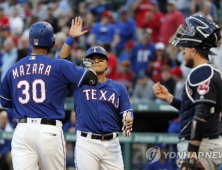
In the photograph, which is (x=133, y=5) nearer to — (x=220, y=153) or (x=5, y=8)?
(x=5, y=8)

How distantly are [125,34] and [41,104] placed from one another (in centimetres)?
877

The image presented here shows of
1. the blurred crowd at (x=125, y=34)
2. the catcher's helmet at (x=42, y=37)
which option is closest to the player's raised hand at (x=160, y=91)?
the catcher's helmet at (x=42, y=37)

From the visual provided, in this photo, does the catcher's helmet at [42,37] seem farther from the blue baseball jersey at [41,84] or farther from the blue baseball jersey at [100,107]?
the blue baseball jersey at [100,107]

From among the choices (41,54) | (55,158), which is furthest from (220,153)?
(41,54)

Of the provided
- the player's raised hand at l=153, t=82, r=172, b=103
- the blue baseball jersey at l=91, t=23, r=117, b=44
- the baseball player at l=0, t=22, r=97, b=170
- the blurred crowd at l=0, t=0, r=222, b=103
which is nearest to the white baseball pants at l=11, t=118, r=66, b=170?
A: the baseball player at l=0, t=22, r=97, b=170

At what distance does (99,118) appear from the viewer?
7688mm

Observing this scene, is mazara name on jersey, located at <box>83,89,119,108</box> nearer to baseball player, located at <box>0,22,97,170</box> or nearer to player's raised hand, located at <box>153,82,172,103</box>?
baseball player, located at <box>0,22,97,170</box>

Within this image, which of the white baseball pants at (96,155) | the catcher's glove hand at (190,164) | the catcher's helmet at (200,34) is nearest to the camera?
the catcher's glove hand at (190,164)

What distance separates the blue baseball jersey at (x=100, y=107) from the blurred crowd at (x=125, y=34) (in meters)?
3.68

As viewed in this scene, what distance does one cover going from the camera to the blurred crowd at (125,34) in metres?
13.2

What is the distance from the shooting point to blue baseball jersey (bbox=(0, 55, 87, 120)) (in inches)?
274

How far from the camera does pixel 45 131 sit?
22.7ft

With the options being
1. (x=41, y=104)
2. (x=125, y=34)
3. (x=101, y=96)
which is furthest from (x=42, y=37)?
(x=125, y=34)

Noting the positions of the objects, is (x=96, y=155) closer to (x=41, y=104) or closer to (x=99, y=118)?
(x=99, y=118)
